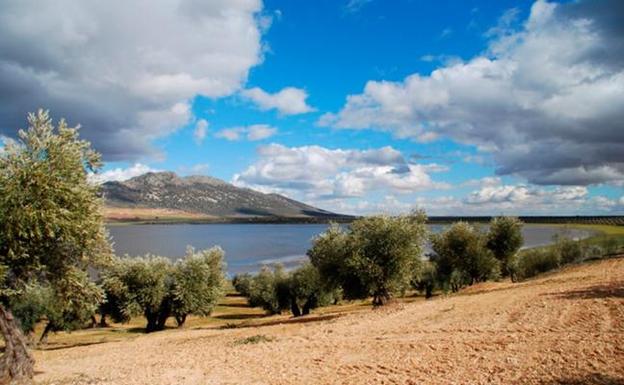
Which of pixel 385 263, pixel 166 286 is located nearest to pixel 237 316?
pixel 166 286

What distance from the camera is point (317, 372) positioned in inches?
743

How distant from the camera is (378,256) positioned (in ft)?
146

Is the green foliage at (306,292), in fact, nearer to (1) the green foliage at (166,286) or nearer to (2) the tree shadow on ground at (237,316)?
(2) the tree shadow on ground at (237,316)

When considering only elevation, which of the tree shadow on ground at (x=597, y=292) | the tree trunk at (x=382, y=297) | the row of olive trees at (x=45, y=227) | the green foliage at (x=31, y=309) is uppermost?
the row of olive trees at (x=45, y=227)

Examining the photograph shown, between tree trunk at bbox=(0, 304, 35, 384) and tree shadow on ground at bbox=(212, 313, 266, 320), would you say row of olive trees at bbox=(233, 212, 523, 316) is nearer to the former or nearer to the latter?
tree shadow on ground at bbox=(212, 313, 266, 320)

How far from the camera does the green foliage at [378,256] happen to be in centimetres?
4397

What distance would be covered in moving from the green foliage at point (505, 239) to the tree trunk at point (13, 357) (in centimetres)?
7213

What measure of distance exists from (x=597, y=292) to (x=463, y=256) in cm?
4123

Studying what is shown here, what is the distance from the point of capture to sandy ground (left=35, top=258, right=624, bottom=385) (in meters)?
17.0

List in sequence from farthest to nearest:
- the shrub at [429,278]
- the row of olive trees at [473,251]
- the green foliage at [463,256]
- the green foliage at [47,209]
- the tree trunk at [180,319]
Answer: the shrub at [429,278] < the row of olive trees at [473,251] < the green foliage at [463,256] < the tree trunk at [180,319] < the green foliage at [47,209]

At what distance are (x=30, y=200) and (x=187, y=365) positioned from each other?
34.5ft

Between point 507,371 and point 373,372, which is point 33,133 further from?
point 507,371

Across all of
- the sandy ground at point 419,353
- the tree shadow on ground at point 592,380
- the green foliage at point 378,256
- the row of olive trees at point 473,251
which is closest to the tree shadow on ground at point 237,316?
the row of olive trees at point 473,251

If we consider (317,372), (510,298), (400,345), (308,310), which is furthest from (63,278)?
(308,310)
